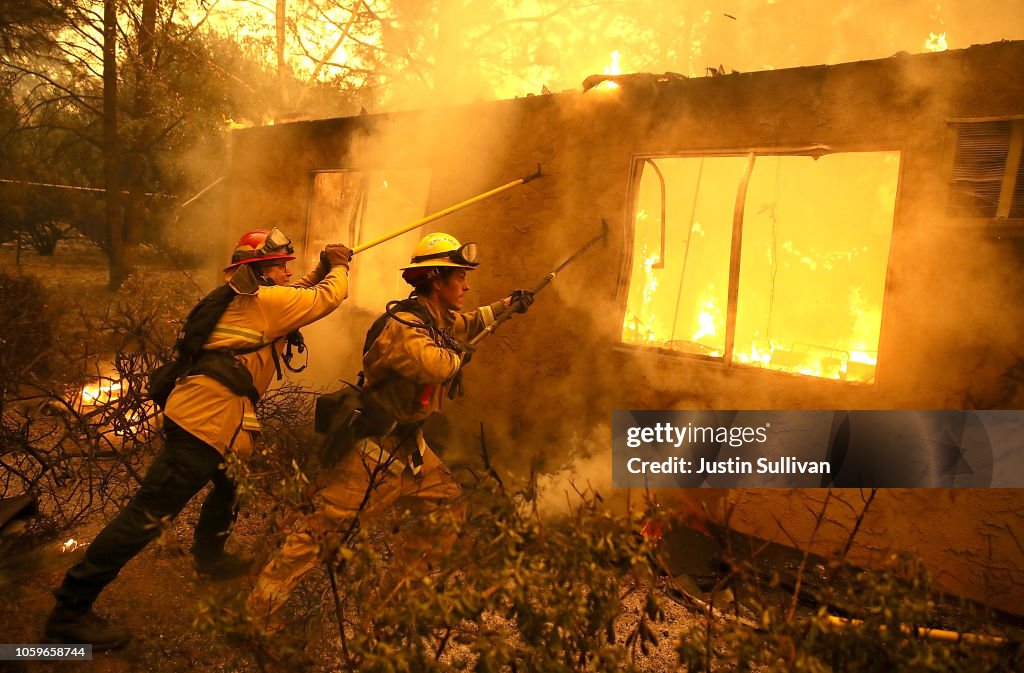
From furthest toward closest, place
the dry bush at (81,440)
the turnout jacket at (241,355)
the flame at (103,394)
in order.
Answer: the flame at (103,394)
the dry bush at (81,440)
the turnout jacket at (241,355)

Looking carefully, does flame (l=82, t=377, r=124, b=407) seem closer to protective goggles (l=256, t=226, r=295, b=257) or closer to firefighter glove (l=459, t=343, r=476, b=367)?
protective goggles (l=256, t=226, r=295, b=257)

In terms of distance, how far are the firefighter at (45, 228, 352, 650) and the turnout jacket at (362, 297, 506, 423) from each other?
51cm

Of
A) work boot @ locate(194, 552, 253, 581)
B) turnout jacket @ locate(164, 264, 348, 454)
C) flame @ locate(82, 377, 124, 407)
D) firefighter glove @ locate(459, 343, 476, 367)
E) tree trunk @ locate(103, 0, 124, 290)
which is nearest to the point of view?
turnout jacket @ locate(164, 264, 348, 454)

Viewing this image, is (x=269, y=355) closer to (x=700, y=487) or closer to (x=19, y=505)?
(x=19, y=505)

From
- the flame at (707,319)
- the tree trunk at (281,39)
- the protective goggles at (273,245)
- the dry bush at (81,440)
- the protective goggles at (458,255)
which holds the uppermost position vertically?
the tree trunk at (281,39)

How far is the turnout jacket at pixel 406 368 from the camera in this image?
3223mm

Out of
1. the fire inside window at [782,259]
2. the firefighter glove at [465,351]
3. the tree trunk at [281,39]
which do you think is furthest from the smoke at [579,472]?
the tree trunk at [281,39]

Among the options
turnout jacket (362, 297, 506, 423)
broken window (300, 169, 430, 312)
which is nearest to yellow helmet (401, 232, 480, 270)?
turnout jacket (362, 297, 506, 423)

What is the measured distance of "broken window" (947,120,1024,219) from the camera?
3.62 metres

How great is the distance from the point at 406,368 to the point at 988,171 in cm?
371

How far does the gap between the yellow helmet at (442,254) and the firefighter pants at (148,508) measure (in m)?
1.55

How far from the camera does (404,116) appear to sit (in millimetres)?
6426

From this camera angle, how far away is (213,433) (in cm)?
322

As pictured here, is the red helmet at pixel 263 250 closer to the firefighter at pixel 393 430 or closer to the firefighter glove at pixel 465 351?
the firefighter at pixel 393 430
